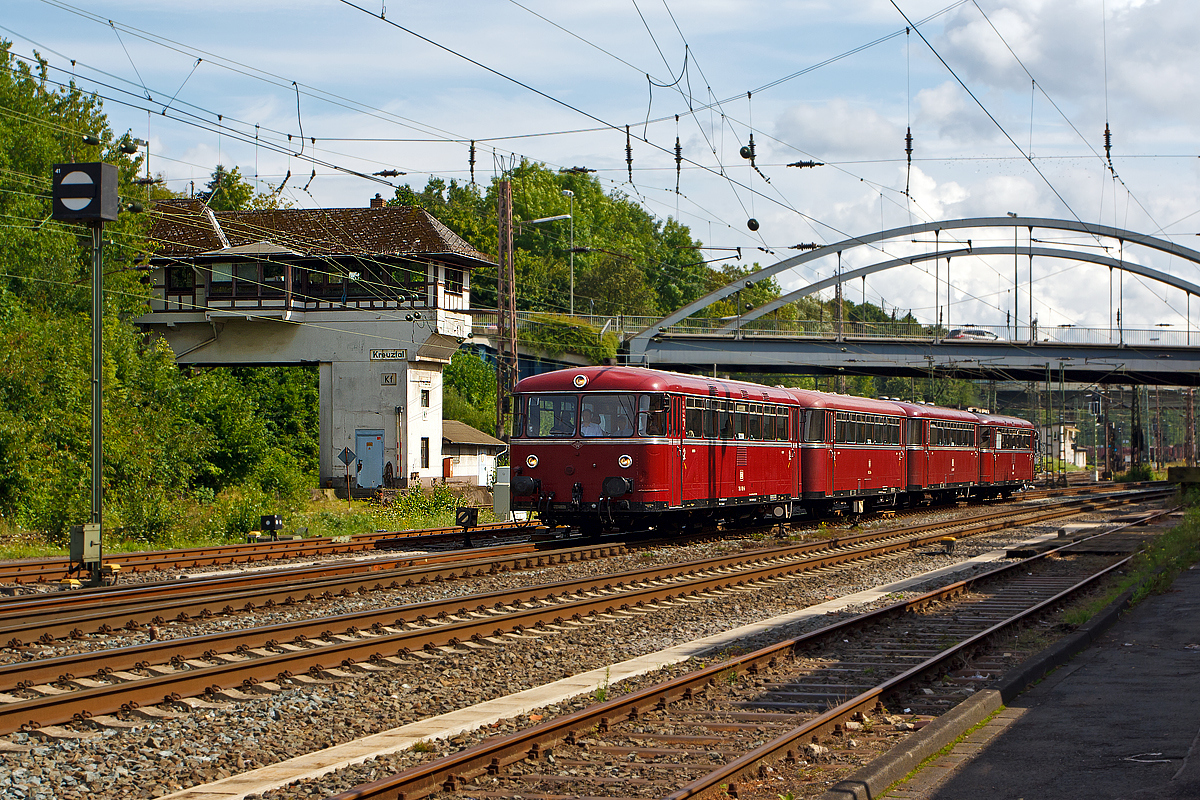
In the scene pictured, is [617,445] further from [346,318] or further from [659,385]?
[346,318]

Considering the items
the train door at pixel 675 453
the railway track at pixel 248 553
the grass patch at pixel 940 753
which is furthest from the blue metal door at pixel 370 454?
the grass patch at pixel 940 753

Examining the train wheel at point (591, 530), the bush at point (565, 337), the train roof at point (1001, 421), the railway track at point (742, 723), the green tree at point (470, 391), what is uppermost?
the bush at point (565, 337)

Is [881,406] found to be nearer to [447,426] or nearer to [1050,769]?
[447,426]

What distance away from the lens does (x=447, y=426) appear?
51.8 m

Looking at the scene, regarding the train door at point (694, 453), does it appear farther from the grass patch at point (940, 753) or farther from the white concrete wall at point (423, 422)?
the white concrete wall at point (423, 422)

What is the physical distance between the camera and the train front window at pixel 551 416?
73.4 feet

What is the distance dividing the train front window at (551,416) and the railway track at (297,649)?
516 centimetres

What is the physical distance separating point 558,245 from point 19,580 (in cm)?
7774

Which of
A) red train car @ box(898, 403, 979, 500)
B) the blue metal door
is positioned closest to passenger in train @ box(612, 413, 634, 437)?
red train car @ box(898, 403, 979, 500)

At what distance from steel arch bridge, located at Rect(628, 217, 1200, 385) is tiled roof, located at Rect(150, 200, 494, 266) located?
2848cm

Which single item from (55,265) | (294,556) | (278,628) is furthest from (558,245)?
(278,628)

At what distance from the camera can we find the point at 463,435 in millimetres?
50750

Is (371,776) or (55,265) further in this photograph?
(55,265)

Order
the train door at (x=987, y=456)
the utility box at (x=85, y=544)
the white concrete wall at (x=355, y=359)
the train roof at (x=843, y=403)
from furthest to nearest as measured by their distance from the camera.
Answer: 1. the train door at (x=987, y=456)
2. the white concrete wall at (x=355, y=359)
3. the train roof at (x=843, y=403)
4. the utility box at (x=85, y=544)
